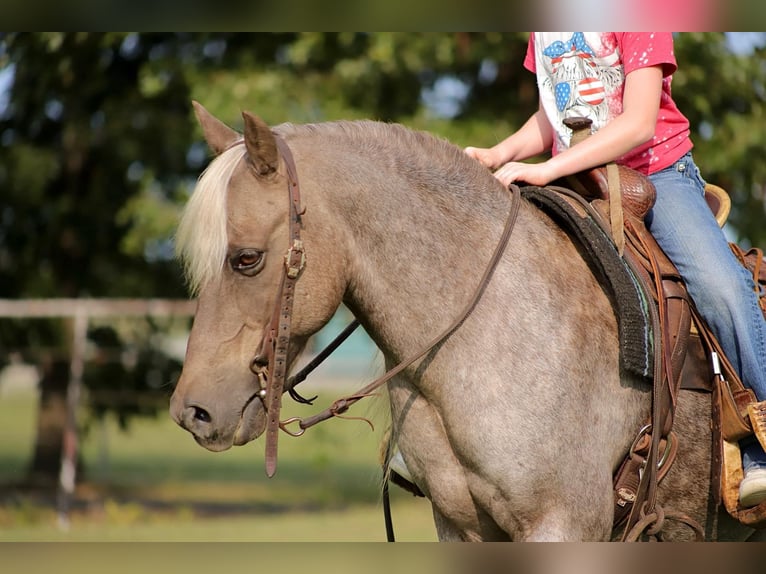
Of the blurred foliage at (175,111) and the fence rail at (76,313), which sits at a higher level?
the blurred foliage at (175,111)

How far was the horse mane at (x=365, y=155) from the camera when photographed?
2932mm

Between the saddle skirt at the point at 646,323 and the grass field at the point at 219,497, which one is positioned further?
the grass field at the point at 219,497

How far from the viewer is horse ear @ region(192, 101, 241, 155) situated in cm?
324

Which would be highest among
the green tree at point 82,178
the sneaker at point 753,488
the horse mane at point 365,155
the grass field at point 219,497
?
the horse mane at point 365,155

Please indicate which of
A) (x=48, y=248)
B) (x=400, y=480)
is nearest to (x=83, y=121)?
(x=48, y=248)

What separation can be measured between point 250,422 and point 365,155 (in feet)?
3.18

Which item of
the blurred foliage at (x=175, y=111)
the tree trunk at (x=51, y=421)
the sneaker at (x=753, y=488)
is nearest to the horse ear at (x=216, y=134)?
the sneaker at (x=753, y=488)

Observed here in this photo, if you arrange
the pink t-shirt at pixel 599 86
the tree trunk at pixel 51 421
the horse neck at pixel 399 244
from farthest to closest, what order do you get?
the tree trunk at pixel 51 421 < the pink t-shirt at pixel 599 86 < the horse neck at pixel 399 244

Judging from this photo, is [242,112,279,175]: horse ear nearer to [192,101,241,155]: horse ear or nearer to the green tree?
[192,101,241,155]: horse ear

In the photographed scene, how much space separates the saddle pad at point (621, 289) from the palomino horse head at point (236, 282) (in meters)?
0.93

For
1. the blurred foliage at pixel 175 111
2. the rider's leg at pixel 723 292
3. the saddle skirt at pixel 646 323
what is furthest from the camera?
the blurred foliage at pixel 175 111

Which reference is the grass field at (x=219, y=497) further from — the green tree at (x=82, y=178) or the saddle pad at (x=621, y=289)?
the saddle pad at (x=621, y=289)

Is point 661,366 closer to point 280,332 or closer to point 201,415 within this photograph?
point 280,332
